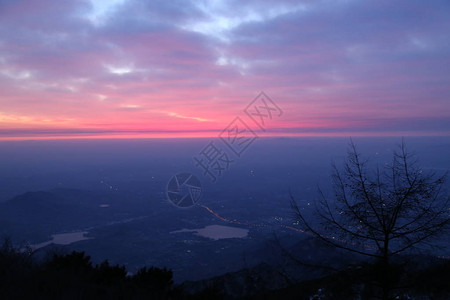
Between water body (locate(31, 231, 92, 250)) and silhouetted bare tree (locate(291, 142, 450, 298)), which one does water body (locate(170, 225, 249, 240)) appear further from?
silhouetted bare tree (locate(291, 142, 450, 298))

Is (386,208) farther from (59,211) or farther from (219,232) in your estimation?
(59,211)

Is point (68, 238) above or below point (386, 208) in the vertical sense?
below

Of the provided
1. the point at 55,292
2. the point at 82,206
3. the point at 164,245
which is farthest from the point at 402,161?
the point at 82,206

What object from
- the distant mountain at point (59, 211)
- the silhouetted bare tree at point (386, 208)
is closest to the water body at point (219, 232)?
the distant mountain at point (59, 211)

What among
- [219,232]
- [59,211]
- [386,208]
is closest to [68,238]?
[59,211]

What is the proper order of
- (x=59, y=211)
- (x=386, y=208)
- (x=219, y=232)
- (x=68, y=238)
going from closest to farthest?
(x=386, y=208) < (x=68, y=238) < (x=219, y=232) < (x=59, y=211)

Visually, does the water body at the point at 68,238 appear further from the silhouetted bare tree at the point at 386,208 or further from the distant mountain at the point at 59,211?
the silhouetted bare tree at the point at 386,208
